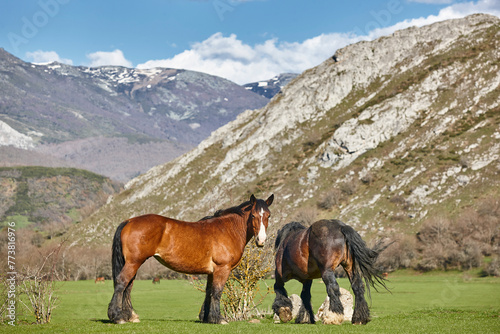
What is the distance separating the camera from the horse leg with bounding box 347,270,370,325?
13008mm

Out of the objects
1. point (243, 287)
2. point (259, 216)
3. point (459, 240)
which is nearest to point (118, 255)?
point (259, 216)

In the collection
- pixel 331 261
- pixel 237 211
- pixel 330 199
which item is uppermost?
pixel 330 199

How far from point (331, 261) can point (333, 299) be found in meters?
1.08

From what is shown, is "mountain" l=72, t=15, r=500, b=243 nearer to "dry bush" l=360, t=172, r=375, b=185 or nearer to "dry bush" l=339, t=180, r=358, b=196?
"dry bush" l=339, t=180, r=358, b=196

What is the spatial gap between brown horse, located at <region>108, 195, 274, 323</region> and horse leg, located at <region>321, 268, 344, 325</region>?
8.51 ft

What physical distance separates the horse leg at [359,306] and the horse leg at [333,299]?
467 millimetres

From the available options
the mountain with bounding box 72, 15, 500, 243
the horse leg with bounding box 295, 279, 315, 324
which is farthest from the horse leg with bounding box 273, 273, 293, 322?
the mountain with bounding box 72, 15, 500, 243

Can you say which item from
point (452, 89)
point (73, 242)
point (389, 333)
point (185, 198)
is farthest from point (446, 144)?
point (73, 242)

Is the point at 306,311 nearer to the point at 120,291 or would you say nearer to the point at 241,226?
the point at 241,226

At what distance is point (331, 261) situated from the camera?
13086mm

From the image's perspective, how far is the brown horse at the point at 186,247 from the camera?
37.0 ft

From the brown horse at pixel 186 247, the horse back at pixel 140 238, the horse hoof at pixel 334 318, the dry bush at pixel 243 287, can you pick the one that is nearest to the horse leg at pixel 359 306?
the horse hoof at pixel 334 318

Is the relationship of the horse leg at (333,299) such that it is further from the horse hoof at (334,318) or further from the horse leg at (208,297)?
the horse leg at (208,297)

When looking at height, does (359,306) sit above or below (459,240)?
below
